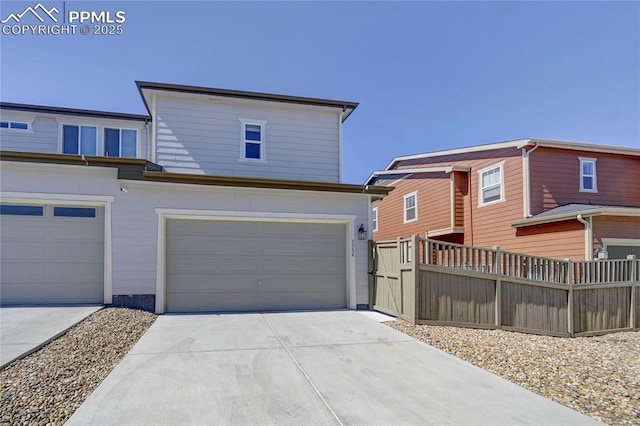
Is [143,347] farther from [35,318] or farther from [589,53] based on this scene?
[589,53]

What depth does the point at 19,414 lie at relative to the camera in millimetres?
3213

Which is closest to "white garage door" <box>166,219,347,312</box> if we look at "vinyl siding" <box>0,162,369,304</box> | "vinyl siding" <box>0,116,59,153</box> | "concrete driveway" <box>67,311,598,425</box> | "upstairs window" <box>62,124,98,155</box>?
"vinyl siding" <box>0,162,369,304</box>

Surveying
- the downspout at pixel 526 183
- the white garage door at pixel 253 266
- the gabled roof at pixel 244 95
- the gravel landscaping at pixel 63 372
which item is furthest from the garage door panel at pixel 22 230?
the downspout at pixel 526 183

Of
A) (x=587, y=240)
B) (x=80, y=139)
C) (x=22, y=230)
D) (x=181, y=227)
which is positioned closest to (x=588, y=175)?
(x=587, y=240)

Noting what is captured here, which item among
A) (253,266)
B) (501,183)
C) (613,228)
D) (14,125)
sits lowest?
(253,266)

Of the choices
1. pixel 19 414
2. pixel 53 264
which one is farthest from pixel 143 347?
pixel 53 264

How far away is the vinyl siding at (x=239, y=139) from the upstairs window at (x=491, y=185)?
623cm

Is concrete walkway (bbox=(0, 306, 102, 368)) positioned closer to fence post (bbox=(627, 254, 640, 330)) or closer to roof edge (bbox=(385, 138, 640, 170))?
fence post (bbox=(627, 254, 640, 330))

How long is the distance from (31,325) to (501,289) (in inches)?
359

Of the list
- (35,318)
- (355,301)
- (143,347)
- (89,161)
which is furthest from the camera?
(355,301)

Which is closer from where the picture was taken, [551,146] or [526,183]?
[526,183]

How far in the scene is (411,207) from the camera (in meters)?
16.6

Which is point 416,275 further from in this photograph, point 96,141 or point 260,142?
point 96,141

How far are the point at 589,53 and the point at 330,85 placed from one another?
7940 mm
